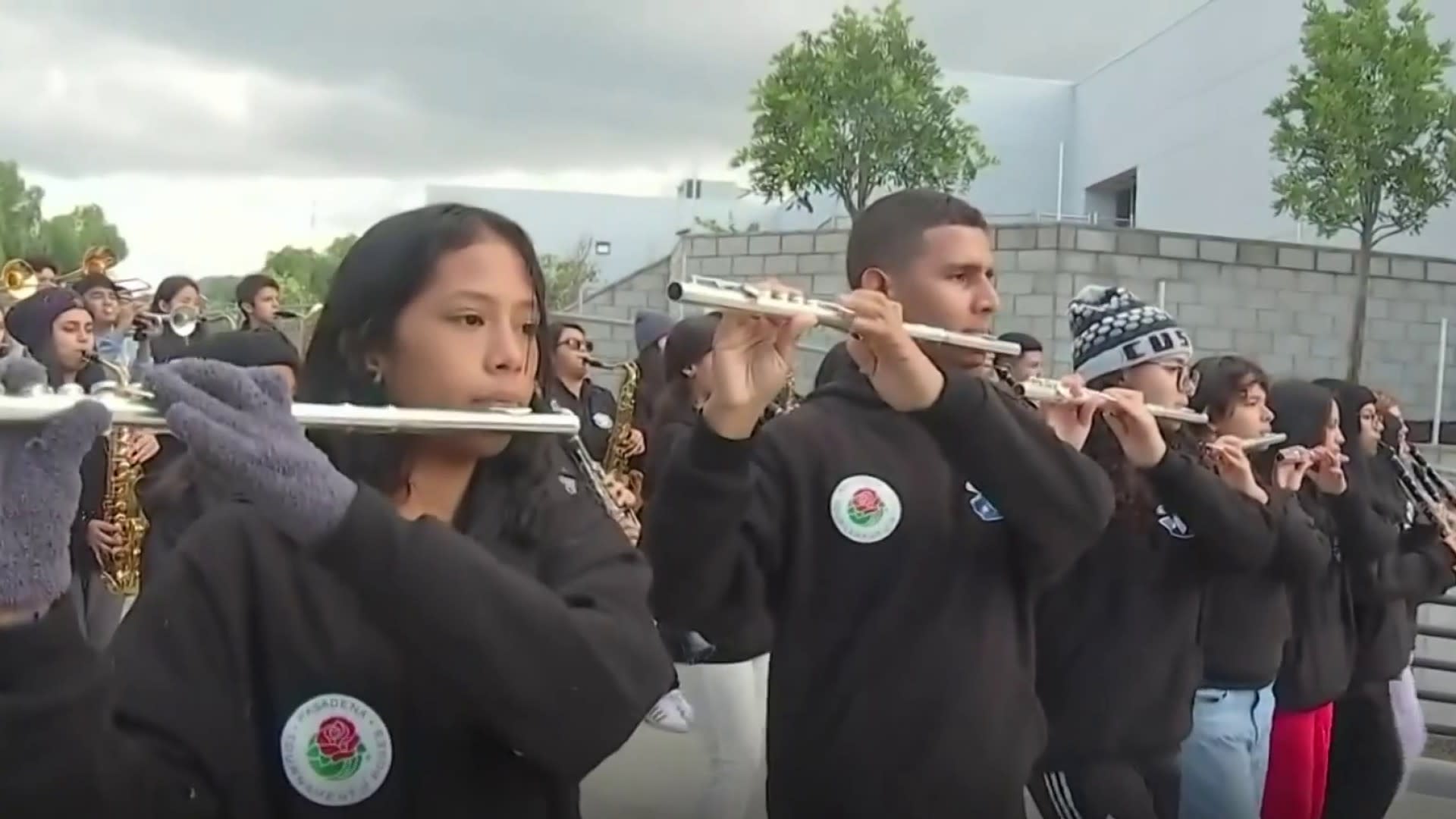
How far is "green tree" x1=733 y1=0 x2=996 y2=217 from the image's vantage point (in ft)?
65.5

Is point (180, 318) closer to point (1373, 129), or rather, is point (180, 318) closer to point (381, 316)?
point (381, 316)

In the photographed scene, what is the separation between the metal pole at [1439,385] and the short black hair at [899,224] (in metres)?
13.7

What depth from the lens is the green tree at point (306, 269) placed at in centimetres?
219

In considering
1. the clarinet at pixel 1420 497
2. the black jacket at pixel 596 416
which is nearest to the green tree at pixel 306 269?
the black jacket at pixel 596 416

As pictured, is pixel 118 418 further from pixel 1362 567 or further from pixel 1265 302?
Result: pixel 1265 302

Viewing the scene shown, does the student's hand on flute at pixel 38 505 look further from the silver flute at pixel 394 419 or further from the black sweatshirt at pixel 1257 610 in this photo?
the black sweatshirt at pixel 1257 610

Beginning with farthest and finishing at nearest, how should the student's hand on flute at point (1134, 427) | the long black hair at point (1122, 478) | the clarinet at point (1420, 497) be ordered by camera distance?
1. the clarinet at point (1420, 497)
2. the long black hair at point (1122, 478)
3. the student's hand on flute at point (1134, 427)

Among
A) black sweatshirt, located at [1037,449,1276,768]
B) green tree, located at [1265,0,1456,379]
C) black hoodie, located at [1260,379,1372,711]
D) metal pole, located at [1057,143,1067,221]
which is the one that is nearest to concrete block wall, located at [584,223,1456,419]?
green tree, located at [1265,0,1456,379]

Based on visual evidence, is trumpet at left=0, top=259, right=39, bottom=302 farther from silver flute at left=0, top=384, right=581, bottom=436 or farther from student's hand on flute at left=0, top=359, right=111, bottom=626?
student's hand on flute at left=0, top=359, right=111, bottom=626

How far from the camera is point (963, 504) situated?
9.83ft

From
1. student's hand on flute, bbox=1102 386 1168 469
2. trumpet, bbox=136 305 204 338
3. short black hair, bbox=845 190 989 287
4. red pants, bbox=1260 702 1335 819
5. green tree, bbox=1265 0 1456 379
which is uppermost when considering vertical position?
green tree, bbox=1265 0 1456 379

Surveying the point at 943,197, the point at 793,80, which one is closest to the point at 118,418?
the point at 943,197

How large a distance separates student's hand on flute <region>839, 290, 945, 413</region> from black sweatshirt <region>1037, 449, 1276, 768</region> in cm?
115

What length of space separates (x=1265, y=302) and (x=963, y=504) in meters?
14.6
